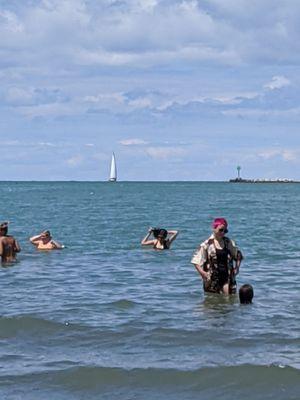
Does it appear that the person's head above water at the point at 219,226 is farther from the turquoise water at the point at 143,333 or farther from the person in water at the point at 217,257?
the turquoise water at the point at 143,333

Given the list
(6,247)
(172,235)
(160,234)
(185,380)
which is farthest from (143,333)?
(172,235)

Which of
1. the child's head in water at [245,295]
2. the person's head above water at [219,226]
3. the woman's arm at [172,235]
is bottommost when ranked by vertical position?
the child's head in water at [245,295]

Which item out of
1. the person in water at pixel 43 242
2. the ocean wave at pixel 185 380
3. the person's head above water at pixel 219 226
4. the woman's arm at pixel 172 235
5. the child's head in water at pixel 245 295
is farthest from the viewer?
the woman's arm at pixel 172 235

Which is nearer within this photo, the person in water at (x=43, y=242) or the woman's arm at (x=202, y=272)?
the woman's arm at (x=202, y=272)

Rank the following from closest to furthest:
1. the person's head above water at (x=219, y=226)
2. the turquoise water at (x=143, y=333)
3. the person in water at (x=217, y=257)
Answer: the turquoise water at (x=143, y=333)
the person's head above water at (x=219, y=226)
the person in water at (x=217, y=257)

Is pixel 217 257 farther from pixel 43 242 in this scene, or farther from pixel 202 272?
pixel 43 242

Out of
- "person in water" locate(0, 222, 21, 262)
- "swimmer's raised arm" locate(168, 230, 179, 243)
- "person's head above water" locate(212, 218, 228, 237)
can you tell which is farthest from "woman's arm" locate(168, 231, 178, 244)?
"person's head above water" locate(212, 218, 228, 237)

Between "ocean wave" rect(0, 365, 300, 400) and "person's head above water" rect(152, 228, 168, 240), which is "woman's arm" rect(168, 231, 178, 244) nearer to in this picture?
"person's head above water" rect(152, 228, 168, 240)

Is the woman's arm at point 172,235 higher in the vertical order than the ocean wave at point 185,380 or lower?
higher

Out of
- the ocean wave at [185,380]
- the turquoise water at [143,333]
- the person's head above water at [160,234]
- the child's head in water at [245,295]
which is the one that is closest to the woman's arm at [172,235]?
the person's head above water at [160,234]

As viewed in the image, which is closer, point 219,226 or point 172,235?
point 219,226

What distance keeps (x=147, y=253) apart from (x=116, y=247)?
339cm

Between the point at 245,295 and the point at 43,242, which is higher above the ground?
the point at 43,242

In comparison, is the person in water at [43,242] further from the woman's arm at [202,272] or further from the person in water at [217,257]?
the person in water at [217,257]
